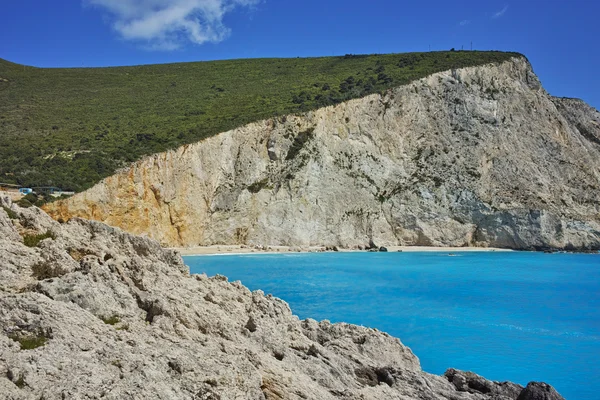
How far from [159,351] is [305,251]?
119 feet

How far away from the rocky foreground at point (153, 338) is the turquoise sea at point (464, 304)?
17.2 ft

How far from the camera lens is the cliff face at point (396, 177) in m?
39.0

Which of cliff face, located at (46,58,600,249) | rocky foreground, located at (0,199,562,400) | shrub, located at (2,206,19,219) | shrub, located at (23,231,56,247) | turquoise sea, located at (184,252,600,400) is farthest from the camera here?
cliff face, located at (46,58,600,249)

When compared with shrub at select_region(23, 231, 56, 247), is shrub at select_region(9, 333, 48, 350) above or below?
below

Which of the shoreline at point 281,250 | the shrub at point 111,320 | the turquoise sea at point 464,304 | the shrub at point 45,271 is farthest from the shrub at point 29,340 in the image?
the shoreline at point 281,250

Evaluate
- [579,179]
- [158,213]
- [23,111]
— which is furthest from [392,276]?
[23,111]

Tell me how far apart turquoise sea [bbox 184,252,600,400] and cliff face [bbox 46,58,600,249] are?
5.34m

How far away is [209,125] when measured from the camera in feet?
142

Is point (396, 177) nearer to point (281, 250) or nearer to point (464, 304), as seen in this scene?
point (281, 250)

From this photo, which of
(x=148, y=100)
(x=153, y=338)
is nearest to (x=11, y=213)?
(x=153, y=338)

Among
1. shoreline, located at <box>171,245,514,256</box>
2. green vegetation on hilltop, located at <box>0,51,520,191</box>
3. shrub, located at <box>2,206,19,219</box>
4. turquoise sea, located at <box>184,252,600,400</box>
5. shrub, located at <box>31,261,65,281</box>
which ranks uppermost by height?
green vegetation on hilltop, located at <box>0,51,520,191</box>

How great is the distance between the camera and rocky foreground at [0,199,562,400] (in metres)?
4.67

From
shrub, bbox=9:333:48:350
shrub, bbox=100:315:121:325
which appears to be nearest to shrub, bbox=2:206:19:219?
shrub, bbox=100:315:121:325

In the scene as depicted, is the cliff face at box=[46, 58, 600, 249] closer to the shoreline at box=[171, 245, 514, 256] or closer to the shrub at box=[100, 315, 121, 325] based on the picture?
the shoreline at box=[171, 245, 514, 256]
